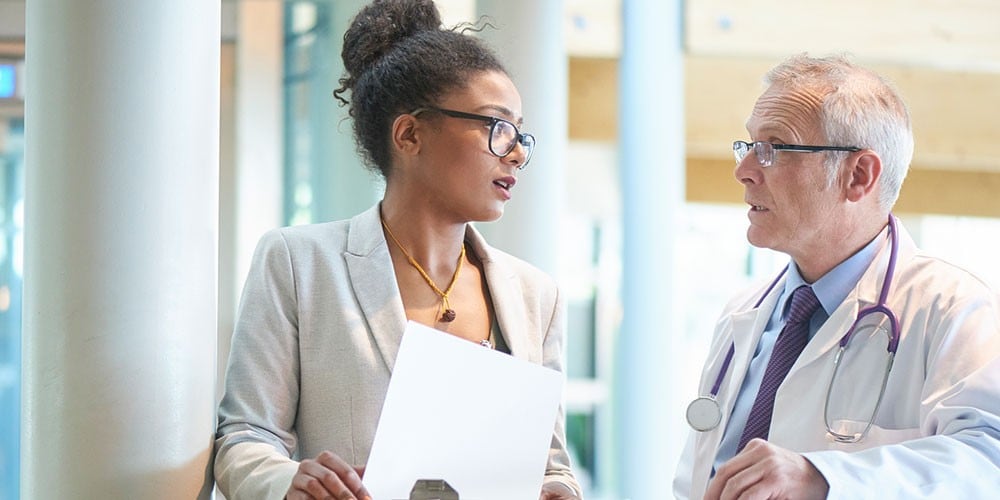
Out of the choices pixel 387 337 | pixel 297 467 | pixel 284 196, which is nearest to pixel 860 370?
pixel 387 337

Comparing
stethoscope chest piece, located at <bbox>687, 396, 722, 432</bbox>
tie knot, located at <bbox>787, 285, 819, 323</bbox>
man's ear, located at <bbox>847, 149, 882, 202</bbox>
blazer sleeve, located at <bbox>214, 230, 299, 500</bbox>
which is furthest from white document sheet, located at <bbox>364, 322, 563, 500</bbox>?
man's ear, located at <bbox>847, 149, 882, 202</bbox>

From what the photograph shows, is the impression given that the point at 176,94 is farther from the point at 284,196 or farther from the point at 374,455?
the point at 284,196

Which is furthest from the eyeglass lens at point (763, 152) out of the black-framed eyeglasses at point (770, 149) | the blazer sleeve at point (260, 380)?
the blazer sleeve at point (260, 380)

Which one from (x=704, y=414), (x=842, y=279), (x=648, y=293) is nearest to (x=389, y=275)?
(x=704, y=414)

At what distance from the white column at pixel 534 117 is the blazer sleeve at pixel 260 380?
1717mm

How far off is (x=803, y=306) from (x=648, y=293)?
11.1 feet

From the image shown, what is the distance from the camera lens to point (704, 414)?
7.53 ft

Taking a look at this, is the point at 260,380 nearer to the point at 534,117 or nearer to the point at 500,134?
the point at 500,134

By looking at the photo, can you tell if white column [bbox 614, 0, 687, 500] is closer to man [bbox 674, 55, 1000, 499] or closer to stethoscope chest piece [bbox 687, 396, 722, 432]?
man [bbox 674, 55, 1000, 499]

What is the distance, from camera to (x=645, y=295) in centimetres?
581

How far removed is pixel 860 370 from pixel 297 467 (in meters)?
1.04

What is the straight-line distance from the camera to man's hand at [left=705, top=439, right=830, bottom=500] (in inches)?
73.8

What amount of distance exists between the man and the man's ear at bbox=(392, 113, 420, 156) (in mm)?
651

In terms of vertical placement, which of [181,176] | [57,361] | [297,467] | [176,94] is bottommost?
[297,467]
